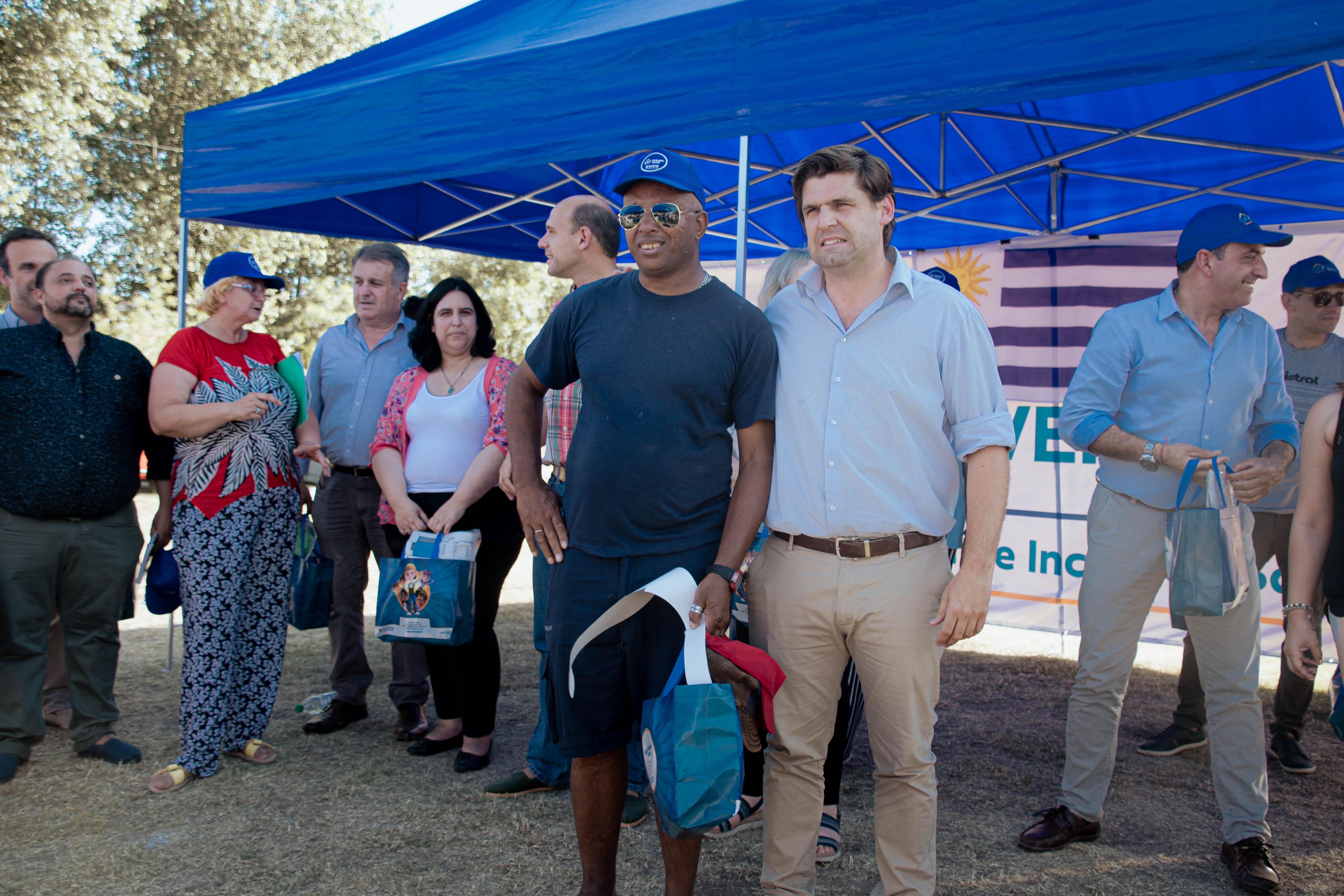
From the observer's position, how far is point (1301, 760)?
392cm

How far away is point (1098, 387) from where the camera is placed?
3.04 meters

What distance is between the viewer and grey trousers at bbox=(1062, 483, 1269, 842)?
9.35ft

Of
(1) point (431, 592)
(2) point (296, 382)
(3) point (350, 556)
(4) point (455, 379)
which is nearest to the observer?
(1) point (431, 592)

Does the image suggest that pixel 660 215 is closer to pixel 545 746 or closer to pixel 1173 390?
pixel 1173 390

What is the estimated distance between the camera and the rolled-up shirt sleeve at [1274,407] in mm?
2967

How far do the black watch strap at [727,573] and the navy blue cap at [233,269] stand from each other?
2333mm

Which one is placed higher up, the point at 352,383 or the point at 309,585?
the point at 352,383

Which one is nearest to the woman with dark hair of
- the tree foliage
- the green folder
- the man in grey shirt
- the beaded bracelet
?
the green folder

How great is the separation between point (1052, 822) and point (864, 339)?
1851 millimetres

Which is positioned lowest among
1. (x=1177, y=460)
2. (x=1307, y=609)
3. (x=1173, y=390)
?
(x=1307, y=609)

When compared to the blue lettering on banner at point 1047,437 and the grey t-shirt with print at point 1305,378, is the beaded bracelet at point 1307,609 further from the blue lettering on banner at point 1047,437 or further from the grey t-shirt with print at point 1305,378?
the blue lettering on banner at point 1047,437

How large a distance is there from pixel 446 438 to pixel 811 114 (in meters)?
1.91

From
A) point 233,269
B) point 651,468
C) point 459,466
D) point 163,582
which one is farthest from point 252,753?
point 651,468

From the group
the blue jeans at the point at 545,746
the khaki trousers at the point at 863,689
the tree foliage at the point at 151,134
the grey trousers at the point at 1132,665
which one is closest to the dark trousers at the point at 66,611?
the blue jeans at the point at 545,746
